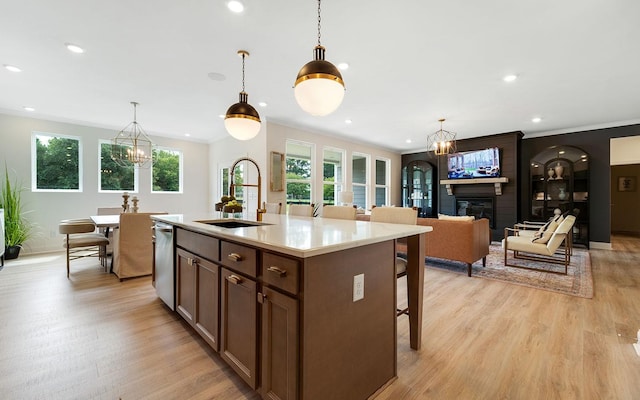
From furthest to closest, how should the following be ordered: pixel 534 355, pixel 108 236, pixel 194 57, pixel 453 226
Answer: pixel 108 236 → pixel 453 226 → pixel 194 57 → pixel 534 355

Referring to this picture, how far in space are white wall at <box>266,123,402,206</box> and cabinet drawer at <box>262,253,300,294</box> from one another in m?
4.30

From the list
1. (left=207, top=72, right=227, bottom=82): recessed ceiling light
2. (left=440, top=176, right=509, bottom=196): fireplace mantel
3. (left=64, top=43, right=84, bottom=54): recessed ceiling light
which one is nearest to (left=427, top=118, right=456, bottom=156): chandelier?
(left=440, top=176, right=509, bottom=196): fireplace mantel

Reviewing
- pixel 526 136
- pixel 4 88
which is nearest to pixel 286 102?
pixel 4 88

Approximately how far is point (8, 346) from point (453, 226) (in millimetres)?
4624

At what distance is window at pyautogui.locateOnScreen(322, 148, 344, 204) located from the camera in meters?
7.06

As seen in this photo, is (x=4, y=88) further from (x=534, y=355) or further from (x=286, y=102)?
(x=534, y=355)

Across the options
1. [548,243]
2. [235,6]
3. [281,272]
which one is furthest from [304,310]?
[548,243]

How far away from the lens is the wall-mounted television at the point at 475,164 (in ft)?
22.1

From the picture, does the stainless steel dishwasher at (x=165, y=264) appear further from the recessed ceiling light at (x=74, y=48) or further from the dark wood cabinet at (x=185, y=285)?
the recessed ceiling light at (x=74, y=48)

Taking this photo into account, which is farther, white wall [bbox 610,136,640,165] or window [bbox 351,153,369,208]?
window [bbox 351,153,369,208]

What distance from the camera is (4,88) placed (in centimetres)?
391

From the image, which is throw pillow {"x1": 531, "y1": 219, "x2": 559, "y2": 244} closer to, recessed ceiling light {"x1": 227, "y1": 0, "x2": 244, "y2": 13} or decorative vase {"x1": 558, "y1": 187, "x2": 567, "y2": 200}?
decorative vase {"x1": 558, "y1": 187, "x2": 567, "y2": 200}

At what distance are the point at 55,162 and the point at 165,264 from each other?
4919 mm

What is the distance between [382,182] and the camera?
8.71m
